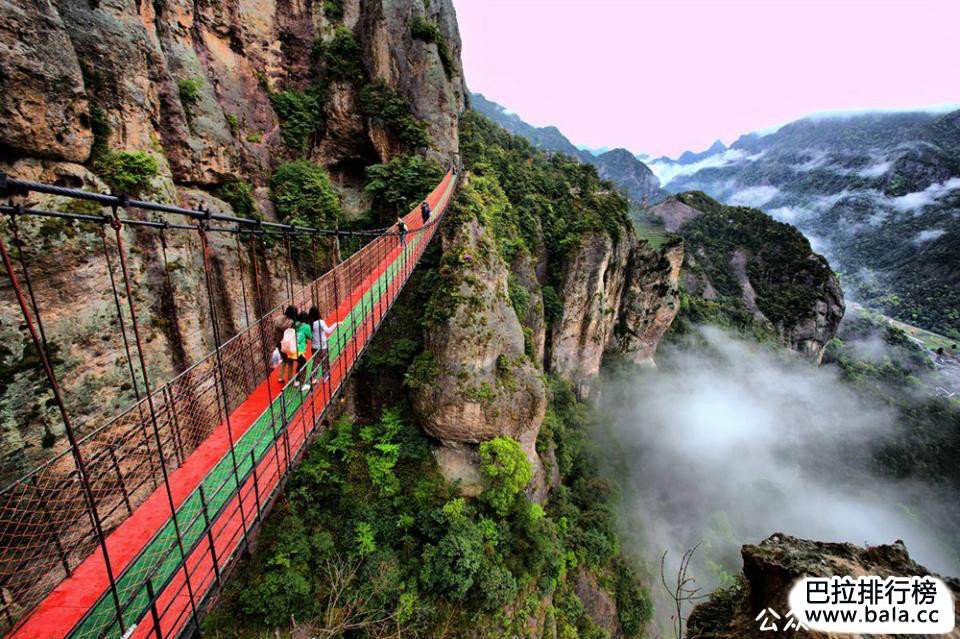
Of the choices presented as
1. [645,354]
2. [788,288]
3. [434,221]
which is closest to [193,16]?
[434,221]

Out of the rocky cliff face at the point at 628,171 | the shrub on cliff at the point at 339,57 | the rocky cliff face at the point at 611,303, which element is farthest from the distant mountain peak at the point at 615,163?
the shrub on cliff at the point at 339,57

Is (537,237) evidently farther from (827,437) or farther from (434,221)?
(827,437)

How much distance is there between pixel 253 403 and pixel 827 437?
1733 inches

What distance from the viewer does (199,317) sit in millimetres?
7234

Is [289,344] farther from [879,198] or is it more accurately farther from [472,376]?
[879,198]

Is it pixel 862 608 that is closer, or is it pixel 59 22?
pixel 862 608

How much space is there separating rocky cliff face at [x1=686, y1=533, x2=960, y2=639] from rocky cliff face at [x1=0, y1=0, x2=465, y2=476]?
7.10m

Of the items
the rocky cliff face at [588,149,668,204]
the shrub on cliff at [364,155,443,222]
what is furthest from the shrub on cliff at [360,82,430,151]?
the rocky cliff face at [588,149,668,204]

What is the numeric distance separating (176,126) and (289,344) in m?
6.11

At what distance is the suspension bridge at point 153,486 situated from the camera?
7.95 feet

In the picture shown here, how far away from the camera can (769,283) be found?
37000mm

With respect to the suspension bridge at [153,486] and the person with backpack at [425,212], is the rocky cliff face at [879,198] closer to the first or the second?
the person with backpack at [425,212]

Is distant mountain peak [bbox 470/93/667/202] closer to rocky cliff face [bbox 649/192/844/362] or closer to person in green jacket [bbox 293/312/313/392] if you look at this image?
rocky cliff face [bbox 649/192/844/362]

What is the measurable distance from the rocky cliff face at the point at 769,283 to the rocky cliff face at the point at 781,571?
32442mm
